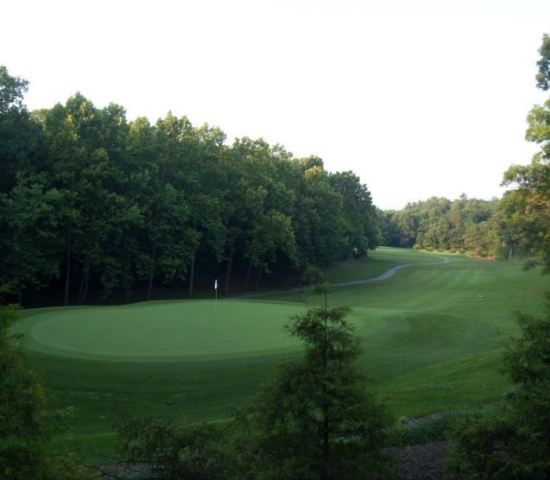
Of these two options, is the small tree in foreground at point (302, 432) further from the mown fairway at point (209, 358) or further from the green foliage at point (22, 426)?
the green foliage at point (22, 426)

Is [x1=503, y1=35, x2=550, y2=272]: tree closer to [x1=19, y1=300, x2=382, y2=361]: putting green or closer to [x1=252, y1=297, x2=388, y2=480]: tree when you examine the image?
[x1=19, y1=300, x2=382, y2=361]: putting green

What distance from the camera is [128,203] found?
34031mm

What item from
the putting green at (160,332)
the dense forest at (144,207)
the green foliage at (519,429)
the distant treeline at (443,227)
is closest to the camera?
the green foliage at (519,429)

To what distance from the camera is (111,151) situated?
3462 centimetres

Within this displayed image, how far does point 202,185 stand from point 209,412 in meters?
31.7

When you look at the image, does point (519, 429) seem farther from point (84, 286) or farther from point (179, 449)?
point (84, 286)

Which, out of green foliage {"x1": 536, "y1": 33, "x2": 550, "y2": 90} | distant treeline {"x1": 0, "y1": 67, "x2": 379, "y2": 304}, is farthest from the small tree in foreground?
distant treeline {"x1": 0, "y1": 67, "x2": 379, "y2": 304}

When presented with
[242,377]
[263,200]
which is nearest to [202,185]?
[263,200]

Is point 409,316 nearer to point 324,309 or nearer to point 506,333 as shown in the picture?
point 506,333

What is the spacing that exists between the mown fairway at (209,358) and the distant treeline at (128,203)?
464 inches

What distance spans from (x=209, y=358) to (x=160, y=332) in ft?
10.6

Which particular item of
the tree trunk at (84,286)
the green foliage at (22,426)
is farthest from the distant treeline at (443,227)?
the green foliage at (22,426)

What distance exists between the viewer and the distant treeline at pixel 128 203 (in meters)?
30.9

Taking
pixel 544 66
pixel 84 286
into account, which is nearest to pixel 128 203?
pixel 84 286
